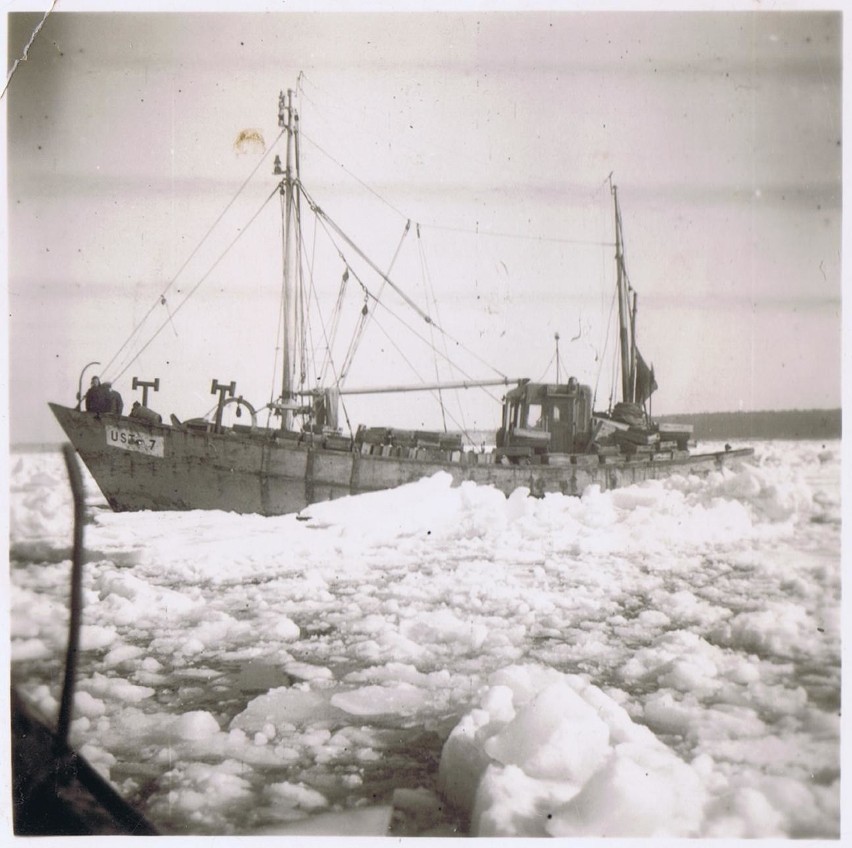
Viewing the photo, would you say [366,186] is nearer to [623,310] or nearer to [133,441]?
[623,310]

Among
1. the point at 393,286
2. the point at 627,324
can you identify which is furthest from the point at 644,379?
the point at 393,286

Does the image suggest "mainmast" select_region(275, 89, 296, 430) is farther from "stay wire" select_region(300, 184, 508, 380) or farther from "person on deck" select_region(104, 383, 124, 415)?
"person on deck" select_region(104, 383, 124, 415)

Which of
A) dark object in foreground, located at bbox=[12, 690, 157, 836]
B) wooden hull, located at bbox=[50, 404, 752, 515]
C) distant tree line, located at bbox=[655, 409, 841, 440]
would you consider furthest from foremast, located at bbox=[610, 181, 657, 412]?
dark object in foreground, located at bbox=[12, 690, 157, 836]

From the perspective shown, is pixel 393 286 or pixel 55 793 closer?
pixel 55 793

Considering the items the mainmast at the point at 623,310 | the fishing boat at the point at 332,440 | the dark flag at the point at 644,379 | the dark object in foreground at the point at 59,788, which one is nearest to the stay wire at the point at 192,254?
the fishing boat at the point at 332,440

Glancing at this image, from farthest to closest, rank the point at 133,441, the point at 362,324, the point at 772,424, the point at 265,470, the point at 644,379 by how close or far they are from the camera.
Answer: the point at 265,470, the point at 133,441, the point at 362,324, the point at 644,379, the point at 772,424

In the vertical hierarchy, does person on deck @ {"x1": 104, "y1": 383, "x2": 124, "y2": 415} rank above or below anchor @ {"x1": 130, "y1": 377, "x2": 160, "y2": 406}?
below
